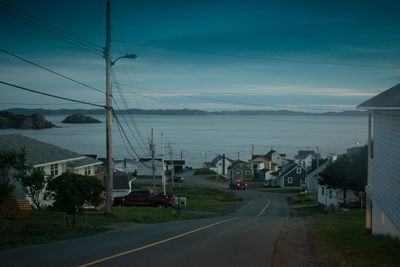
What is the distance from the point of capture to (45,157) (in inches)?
1174

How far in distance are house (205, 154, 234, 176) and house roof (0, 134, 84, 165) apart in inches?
2676

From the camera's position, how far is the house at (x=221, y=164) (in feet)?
347

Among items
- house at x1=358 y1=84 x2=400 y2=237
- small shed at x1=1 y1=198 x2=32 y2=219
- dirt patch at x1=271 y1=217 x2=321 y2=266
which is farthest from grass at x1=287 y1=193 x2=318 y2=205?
small shed at x1=1 y1=198 x2=32 y2=219

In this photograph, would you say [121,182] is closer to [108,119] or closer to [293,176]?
[108,119]

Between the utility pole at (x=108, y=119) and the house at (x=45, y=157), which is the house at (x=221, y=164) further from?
the utility pole at (x=108, y=119)

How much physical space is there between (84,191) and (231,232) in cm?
703

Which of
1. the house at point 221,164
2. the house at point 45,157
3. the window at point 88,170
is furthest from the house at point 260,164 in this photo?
the house at point 45,157

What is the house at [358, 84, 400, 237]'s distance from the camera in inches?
504

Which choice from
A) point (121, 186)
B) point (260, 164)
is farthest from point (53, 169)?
point (260, 164)

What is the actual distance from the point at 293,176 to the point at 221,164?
34.1 metres

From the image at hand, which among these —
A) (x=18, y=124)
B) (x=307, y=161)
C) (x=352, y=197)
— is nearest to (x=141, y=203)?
(x=352, y=197)

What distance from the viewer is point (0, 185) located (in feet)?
65.5

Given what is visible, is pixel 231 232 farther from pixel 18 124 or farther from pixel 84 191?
pixel 18 124

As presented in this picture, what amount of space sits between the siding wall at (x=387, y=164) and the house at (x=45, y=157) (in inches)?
826
